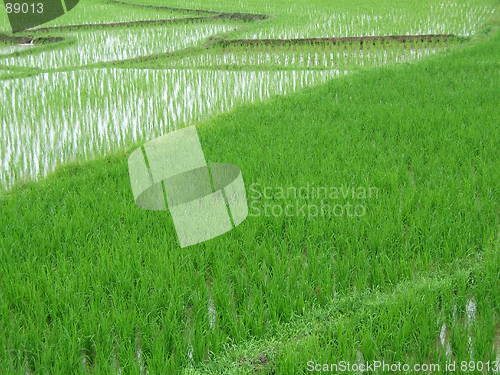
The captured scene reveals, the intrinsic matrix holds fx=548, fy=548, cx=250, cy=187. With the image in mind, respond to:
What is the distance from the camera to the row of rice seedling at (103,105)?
467cm

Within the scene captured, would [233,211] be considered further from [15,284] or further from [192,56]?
[192,56]

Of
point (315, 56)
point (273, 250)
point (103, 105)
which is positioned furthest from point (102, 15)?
point (273, 250)

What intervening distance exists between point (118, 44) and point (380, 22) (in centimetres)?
522

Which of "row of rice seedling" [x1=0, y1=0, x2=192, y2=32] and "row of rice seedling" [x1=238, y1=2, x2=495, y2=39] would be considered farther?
"row of rice seedling" [x1=0, y1=0, x2=192, y2=32]

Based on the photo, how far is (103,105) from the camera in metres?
Answer: 6.04

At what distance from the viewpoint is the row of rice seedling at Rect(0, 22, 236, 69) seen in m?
8.83

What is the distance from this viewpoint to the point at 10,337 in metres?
2.06

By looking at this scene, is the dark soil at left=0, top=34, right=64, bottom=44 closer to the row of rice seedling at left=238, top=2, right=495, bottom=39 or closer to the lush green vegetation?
the row of rice seedling at left=238, top=2, right=495, bottom=39

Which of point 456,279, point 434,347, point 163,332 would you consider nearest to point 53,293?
point 163,332

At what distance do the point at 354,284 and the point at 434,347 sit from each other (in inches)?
18.4

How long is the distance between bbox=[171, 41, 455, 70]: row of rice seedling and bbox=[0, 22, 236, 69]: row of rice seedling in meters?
1.09

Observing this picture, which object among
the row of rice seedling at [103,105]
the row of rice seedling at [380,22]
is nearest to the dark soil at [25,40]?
the row of rice seedling at [103,105]

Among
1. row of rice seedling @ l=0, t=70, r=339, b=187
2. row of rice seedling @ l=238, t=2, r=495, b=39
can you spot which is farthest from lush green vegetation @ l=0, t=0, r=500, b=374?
row of rice seedling @ l=238, t=2, r=495, b=39

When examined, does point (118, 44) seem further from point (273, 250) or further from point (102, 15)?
point (273, 250)
